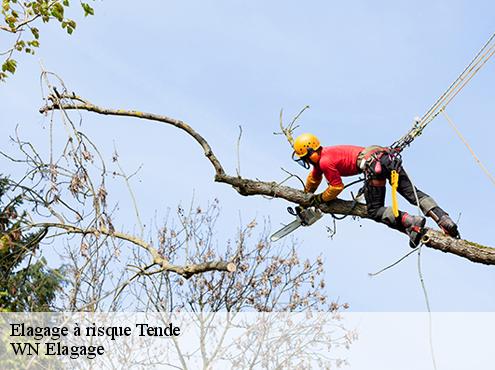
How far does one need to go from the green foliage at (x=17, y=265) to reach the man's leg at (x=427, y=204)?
303 cm

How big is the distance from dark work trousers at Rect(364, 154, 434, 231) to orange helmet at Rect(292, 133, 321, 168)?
1.73 ft

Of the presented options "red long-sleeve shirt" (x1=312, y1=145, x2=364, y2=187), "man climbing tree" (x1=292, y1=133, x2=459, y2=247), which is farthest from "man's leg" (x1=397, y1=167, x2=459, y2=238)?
"red long-sleeve shirt" (x1=312, y1=145, x2=364, y2=187)

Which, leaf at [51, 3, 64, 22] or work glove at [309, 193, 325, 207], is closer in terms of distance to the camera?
work glove at [309, 193, 325, 207]

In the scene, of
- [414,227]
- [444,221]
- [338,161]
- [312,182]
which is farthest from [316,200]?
[444,221]

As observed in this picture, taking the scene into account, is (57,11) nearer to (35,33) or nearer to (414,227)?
(35,33)

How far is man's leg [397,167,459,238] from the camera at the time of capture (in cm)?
571

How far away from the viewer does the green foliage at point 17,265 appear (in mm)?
5141

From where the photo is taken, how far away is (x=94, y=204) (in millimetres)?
4617

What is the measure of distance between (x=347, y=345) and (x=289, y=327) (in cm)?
113

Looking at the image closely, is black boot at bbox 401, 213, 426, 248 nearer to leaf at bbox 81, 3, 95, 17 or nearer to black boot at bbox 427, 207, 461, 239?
black boot at bbox 427, 207, 461, 239

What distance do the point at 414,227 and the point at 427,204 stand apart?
312 mm

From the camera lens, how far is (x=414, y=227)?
224 inches

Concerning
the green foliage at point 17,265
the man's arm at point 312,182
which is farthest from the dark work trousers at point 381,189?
the green foliage at point 17,265

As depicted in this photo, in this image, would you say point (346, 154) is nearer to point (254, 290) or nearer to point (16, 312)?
point (16, 312)
